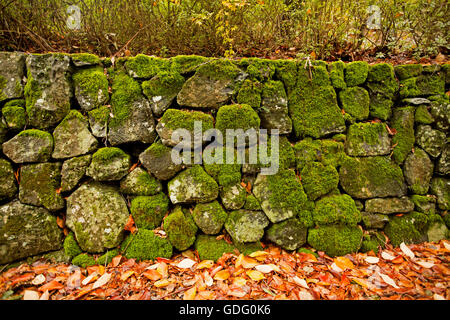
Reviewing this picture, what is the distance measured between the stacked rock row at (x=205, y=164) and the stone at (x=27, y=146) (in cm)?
1

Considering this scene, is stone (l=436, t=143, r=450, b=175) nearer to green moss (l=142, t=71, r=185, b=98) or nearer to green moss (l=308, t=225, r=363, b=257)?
green moss (l=308, t=225, r=363, b=257)

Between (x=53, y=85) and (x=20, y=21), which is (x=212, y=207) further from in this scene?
(x=20, y=21)

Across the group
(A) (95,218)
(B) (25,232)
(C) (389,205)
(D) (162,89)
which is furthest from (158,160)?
(C) (389,205)

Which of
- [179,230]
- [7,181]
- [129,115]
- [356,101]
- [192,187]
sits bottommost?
[179,230]

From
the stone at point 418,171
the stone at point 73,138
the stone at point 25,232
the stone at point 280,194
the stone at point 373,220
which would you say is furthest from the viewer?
the stone at point 418,171

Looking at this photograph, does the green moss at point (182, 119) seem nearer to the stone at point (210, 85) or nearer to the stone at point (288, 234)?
the stone at point (210, 85)

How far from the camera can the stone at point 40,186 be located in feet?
7.06

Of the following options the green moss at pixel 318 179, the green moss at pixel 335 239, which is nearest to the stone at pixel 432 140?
the green moss at pixel 318 179

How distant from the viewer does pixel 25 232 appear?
6.98 feet

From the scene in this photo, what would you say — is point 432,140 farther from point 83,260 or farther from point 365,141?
point 83,260

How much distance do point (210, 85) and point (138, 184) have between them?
1391 mm

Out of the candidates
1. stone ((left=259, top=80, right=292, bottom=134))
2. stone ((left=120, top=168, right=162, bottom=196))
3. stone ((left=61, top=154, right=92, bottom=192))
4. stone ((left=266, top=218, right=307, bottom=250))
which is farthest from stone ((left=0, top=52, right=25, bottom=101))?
stone ((left=266, top=218, right=307, bottom=250))

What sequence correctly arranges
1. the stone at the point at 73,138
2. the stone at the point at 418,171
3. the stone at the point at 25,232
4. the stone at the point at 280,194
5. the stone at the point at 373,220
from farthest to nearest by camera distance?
the stone at the point at 418,171 → the stone at the point at 373,220 → the stone at the point at 280,194 → the stone at the point at 73,138 → the stone at the point at 25,232

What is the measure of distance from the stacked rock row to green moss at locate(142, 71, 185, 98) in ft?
0.05
